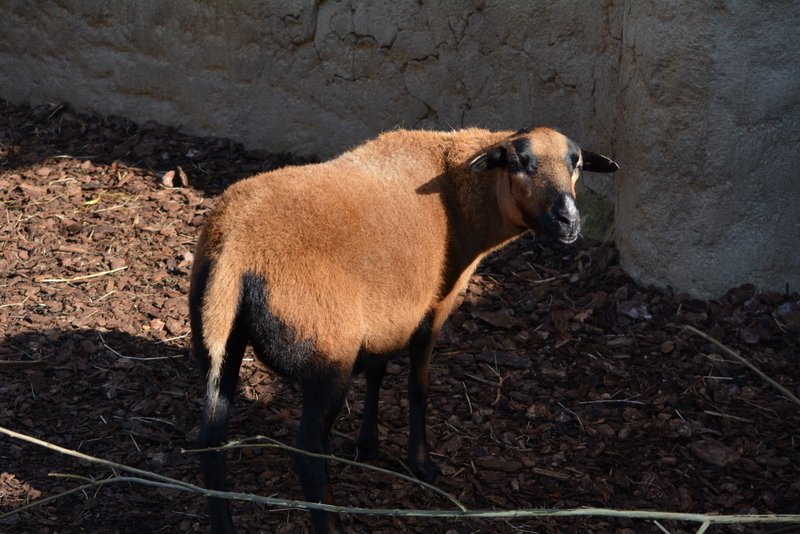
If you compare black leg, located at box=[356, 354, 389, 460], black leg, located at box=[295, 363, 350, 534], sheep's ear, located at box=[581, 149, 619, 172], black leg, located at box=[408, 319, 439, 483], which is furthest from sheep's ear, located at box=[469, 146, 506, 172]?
black leg, located at box=[295, 363, 350, 534]

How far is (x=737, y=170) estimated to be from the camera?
5.67 meters

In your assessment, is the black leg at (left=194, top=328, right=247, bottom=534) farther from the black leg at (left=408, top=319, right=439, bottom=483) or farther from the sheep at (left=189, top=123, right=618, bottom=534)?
the black leg at (left=408, top=319, right=439, bottom=483)

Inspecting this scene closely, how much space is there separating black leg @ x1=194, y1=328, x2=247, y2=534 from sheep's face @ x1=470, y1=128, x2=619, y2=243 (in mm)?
1812

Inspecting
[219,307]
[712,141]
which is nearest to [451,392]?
[219,307]

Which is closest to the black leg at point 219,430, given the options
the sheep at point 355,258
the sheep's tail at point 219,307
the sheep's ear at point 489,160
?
the sheep at point 355,258

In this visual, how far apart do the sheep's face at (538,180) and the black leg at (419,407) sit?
94cm

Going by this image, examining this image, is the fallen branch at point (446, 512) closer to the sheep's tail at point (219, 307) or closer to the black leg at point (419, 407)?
the sheep's tail at point (219, 307)

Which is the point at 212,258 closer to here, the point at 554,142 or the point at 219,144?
the point at 554,142

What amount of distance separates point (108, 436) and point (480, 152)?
116 inches

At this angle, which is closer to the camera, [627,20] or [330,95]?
[627,20]

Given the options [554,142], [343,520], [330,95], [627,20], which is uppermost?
[627,20]

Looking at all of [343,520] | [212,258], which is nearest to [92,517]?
[343,520]

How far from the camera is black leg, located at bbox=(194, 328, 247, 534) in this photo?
139 inches

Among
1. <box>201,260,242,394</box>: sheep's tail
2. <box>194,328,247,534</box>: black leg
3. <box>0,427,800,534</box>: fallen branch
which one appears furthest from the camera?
<box>194,328,247,534</box>: black leg
